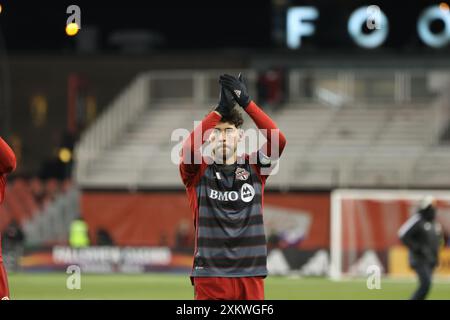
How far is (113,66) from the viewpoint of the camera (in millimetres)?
46000

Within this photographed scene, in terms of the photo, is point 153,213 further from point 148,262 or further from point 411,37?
point 411,37

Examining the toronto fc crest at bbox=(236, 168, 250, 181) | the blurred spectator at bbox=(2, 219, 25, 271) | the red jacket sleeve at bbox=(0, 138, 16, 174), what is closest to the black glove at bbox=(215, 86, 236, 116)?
the toronto fc crest at bbox=(236, 168, 250, 181)

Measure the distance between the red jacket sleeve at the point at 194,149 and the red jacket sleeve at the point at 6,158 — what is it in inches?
46.9

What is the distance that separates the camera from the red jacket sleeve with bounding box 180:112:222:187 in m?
8.10

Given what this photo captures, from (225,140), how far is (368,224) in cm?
2410

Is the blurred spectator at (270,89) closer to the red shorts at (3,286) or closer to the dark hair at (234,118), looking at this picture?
the red shorts at (3,286)

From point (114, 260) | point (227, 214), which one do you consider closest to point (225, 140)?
point (227, 214)

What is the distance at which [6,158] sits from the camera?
27.7ft

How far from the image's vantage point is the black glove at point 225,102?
8008 millimetres

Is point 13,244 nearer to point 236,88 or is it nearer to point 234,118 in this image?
point 234,118

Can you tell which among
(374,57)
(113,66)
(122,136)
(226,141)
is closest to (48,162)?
(122,136)

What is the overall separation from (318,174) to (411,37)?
11812mm

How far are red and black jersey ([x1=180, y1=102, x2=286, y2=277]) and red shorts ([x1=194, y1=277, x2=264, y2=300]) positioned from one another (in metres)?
0.04

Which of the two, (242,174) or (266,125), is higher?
(266,125)
